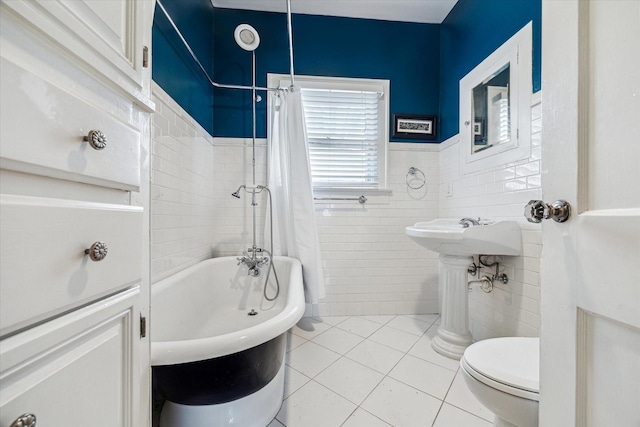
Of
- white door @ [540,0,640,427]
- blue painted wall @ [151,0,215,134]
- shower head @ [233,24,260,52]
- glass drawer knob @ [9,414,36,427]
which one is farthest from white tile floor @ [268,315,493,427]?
shower head @ [233,24,260,52]

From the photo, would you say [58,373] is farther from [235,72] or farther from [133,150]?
[235,72]

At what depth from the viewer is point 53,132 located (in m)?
0.36

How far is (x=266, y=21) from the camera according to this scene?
218cm

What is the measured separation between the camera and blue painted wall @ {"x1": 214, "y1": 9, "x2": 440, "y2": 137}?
2178 mm

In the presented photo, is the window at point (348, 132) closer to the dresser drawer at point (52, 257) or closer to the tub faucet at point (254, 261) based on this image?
the tub faucet at point (254, 261)

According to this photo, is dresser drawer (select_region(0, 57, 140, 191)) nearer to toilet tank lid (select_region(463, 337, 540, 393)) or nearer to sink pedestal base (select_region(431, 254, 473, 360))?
toilet tank lid (select_region(463, 337, 540, 393))

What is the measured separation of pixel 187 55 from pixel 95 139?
1645mm

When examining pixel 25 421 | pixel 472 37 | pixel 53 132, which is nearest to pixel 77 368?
pixel 25 421

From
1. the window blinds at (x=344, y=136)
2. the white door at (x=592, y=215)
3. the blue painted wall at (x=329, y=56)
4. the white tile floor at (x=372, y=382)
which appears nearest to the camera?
the white door at (x=592, y=215)

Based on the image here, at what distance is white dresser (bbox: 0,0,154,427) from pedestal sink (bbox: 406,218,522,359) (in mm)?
1445

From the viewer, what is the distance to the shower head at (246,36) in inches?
71.2

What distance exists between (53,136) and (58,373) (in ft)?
1.16

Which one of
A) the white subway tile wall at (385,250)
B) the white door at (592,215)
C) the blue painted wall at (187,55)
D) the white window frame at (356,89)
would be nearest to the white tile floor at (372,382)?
the white subway tile wall at (385,250)

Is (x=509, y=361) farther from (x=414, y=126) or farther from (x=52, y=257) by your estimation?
(x=414, y=126)
